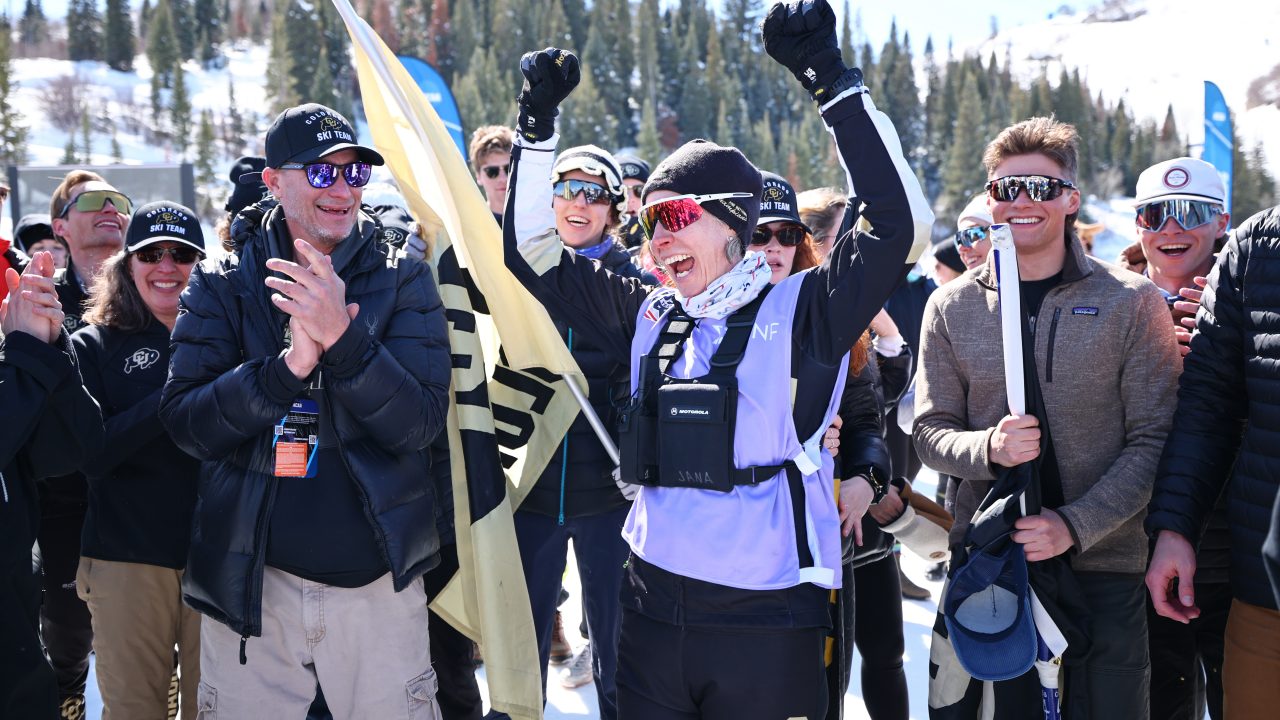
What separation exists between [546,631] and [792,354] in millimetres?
1743

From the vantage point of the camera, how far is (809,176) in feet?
305

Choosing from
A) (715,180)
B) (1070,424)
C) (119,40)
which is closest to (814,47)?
(715,180)

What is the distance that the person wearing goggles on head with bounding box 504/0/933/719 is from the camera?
8.50 feet

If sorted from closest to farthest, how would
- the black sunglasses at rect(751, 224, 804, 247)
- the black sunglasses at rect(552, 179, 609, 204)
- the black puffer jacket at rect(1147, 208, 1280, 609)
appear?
the black puffer jacket at rect(1147, 208, 1280, 609), the black sunglasses at rect(751, 224, 804, 247), the black sunglasses at rect(552, 179, 609, 204)

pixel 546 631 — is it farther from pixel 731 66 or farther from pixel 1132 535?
pixel 731 66

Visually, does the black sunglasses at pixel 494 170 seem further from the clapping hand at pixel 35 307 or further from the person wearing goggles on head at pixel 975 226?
Answer: the person wearing goggles on head at pixel 975 226

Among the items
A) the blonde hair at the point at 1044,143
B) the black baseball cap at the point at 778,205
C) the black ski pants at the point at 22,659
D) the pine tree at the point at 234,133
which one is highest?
Result: the pine tree at the point at 234,133

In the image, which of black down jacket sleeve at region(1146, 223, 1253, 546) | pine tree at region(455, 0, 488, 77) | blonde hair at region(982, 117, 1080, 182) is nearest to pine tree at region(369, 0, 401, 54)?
pine tree at region(455, 0, 488, 77)

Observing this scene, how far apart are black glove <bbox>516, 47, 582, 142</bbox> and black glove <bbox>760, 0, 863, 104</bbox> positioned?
2.26ft

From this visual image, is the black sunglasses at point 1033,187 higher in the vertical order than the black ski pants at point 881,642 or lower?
higher

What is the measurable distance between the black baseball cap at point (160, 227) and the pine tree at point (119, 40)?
4625 inches

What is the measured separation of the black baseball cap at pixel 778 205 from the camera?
3.77 metres

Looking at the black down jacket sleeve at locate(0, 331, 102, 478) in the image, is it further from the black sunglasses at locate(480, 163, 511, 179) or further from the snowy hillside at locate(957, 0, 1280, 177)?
the snowy hillside at locate(957, 0, 1280, 177)

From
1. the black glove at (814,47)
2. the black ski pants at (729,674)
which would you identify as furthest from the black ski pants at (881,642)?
the black glove at (814,47)
